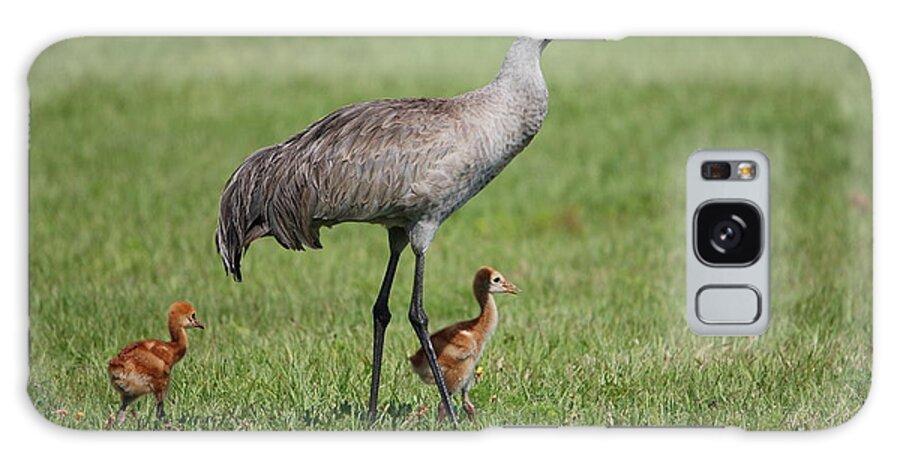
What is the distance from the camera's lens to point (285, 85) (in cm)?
1105

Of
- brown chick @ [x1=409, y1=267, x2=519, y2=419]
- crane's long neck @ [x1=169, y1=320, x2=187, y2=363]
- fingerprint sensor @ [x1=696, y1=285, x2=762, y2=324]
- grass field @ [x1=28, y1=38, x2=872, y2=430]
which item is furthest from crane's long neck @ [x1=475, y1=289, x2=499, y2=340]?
crane's long neck @ [x1=169, y1=320, x2=187, y2=363]

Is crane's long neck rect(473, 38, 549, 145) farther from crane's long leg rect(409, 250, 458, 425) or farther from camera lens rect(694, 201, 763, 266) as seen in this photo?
camera lens rect(694, 201, 763, 266)

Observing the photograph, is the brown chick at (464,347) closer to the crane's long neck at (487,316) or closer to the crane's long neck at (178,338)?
the crane's long neck at (487,316)

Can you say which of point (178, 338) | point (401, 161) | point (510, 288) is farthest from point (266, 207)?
point (510, 288)

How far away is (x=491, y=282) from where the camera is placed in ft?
36.3

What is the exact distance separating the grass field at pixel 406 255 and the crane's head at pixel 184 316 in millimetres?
82

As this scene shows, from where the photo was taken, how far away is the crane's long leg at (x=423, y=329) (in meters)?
10.7

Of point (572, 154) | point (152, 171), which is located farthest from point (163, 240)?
Answer: point (572, 154)

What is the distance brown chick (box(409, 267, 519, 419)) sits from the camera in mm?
10781

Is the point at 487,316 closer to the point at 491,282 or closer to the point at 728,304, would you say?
the point at 491,282

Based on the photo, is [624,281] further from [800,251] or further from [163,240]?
[163,240]

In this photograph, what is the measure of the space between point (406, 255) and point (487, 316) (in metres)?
0.41

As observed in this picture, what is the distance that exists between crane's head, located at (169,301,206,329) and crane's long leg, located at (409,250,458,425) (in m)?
0.88

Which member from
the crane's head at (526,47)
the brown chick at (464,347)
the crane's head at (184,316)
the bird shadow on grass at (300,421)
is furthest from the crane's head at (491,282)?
the crane's head at (184,316)
